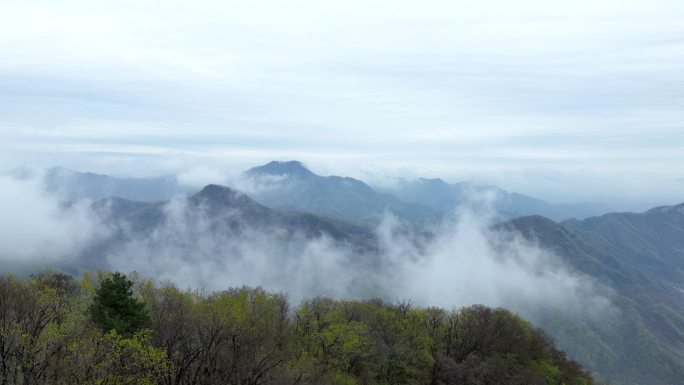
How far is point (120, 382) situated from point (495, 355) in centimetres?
6927

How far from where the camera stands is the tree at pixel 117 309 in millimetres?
52844

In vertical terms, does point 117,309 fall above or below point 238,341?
above

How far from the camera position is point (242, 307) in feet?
213

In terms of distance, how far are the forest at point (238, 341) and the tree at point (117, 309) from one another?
124 millimetres

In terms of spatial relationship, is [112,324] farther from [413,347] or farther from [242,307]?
[413,347]

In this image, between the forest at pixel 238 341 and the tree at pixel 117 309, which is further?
the tree at pixel 117 309

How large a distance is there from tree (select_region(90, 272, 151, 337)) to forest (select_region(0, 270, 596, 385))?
0.41ft

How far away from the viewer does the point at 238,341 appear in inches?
1929

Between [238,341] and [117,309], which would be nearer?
[238,341]

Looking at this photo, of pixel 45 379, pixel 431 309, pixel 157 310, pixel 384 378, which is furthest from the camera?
pixel 431 309

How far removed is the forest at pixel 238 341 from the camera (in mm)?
37531

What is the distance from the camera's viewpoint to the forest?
3753cm

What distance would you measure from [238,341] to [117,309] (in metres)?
17.1

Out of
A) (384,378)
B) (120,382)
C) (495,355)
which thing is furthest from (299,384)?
(495,355)
